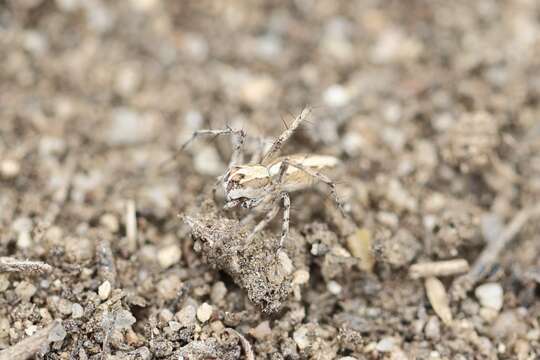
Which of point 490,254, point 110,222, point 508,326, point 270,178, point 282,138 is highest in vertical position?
point 282,138


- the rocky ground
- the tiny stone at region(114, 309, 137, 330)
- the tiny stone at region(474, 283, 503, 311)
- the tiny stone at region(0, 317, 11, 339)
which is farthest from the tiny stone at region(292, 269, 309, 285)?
the tiny stone at region(0, 317, 11, 339)

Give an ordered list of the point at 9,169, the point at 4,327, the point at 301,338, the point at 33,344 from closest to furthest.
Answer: the point at 33,344 < the point at 4,327 < the point at 301,338 < the point at 9,169

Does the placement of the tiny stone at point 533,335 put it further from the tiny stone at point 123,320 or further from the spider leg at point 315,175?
the tiny stone at point 123,320

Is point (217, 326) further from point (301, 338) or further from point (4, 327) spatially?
point (4, 327)

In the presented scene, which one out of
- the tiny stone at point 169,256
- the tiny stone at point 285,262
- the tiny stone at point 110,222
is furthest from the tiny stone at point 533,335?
the tiny stone at point 110,222

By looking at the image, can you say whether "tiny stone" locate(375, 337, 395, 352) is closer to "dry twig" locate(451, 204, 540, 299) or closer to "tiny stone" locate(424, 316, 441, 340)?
"tiny stone" locate(424, 316, 441, 340)

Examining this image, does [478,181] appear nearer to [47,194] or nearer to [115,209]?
[115,209]

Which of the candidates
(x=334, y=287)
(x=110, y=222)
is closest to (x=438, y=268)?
(x=334, y=287)
